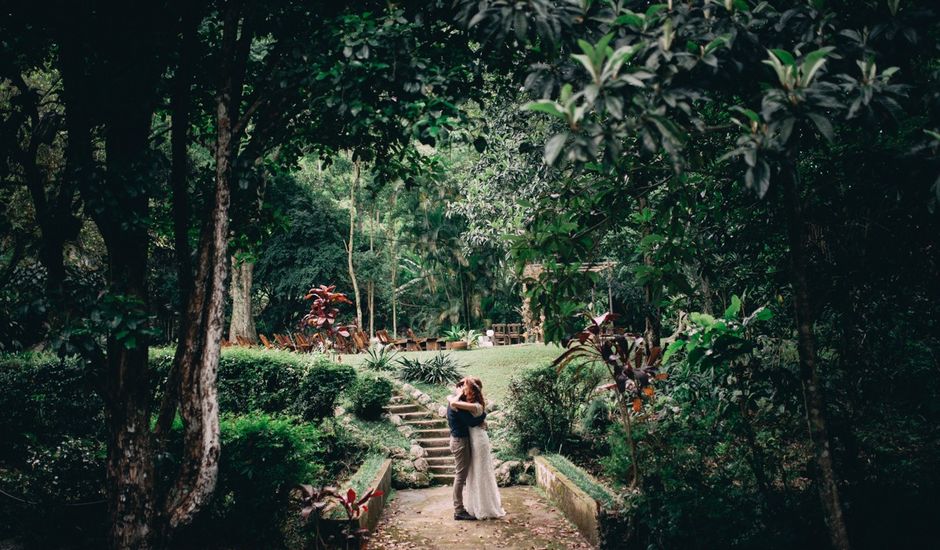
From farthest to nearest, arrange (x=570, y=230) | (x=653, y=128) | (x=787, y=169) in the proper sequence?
(x=570, y=230)
(x=787, y=169)
(x=653, y=128)

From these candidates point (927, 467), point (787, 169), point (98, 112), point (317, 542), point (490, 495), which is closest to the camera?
point (787, 169)

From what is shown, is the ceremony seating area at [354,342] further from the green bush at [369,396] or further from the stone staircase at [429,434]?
the green bush at [369,396]

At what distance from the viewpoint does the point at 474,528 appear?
819 centimetres

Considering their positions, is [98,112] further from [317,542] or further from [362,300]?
[362,300]

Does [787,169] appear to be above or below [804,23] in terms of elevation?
below

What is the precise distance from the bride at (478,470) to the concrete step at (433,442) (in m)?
4.07

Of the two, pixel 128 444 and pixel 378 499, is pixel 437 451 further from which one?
pixel 128 444

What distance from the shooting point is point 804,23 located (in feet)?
12.4

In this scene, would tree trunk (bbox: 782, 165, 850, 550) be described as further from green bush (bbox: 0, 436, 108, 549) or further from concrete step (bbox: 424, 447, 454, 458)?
concrete step (bbox: 424, 447, 454, 458)

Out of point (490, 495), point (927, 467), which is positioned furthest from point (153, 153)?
point (927, 467)

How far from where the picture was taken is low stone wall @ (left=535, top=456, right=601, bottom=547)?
698 cm

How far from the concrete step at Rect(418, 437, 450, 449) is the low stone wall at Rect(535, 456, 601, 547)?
A: 2735 mm

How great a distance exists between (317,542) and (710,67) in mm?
5722

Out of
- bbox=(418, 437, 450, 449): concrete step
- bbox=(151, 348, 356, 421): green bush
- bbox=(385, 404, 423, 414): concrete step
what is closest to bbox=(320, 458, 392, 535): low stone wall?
bbox=(151, 348, 356, 421): green bush
